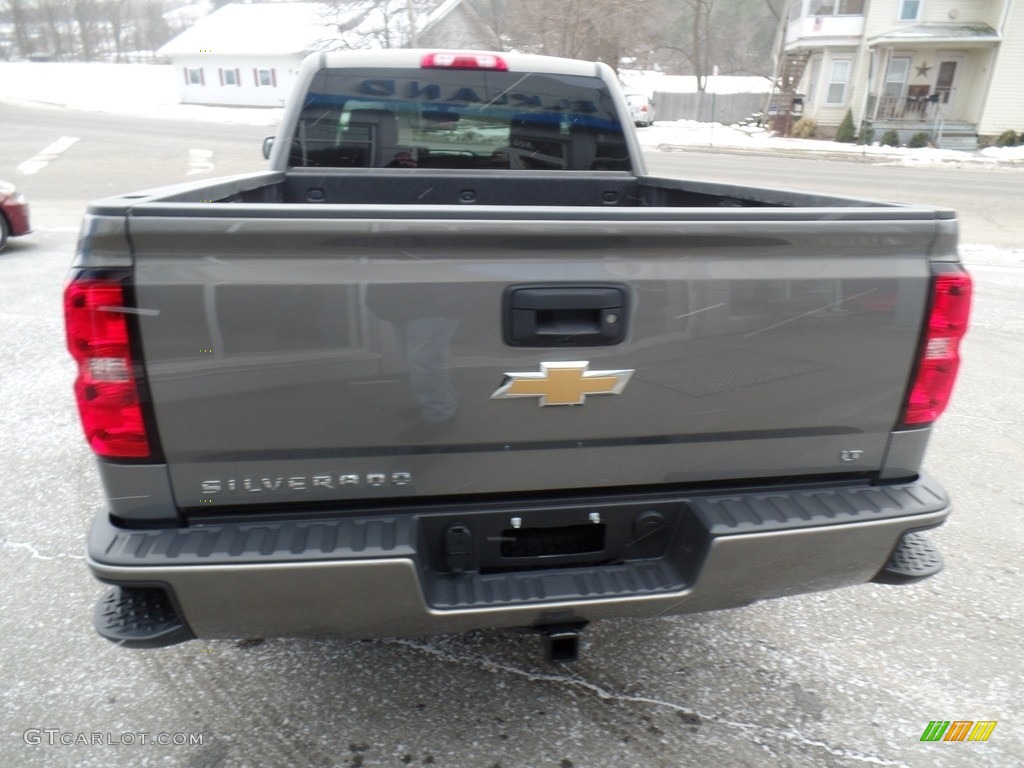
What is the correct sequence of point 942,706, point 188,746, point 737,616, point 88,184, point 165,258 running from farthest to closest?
point 88,184, point 737,616, point 942,706, point 188,746, point 165,258

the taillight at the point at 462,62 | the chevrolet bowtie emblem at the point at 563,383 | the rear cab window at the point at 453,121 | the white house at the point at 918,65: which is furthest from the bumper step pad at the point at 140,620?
the white house at the point at 918,65

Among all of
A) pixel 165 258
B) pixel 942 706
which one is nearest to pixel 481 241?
pixel 165 258

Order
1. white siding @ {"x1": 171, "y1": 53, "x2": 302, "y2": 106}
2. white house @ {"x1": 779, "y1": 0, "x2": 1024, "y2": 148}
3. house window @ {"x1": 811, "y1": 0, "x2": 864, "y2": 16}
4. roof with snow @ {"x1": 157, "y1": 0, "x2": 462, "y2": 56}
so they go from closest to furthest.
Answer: white house @ {"x1": 779, "y1": 0, "x2": 1024, "y2": 148}, house window @ {"x1": 811, "y1": 0, "x2": 864, "y2": 16}, roof with snow @ {"x1": 157, "y1": 0, "x2": 462, "y2": 56}, white siding @ {"x1": 171, "y1": 53, "x2": 302, "y2": 106}

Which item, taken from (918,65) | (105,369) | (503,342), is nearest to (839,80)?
(918,65)

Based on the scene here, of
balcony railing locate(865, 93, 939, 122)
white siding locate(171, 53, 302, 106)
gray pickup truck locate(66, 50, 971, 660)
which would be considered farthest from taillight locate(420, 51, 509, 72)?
white siding locate(171, 53, 302, 106)

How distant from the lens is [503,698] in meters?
2.66

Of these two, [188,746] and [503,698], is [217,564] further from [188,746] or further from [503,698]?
[503,698]

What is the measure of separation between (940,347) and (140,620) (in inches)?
93.2

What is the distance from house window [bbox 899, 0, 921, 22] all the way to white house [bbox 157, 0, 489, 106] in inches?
703

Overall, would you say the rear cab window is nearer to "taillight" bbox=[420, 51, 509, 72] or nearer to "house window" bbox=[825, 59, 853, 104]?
"taillight" bbox=[420, 51, 509, 72]

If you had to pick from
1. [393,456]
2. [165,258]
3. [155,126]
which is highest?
[165,258]

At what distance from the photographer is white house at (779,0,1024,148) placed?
27.8 metres

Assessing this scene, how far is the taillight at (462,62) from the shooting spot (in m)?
4.20

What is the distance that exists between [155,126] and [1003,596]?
107 ft
